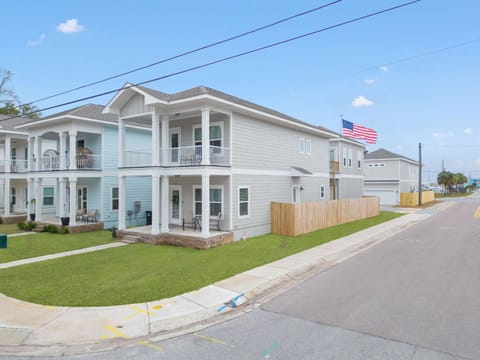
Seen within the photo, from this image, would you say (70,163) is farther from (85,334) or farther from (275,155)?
(85,334)

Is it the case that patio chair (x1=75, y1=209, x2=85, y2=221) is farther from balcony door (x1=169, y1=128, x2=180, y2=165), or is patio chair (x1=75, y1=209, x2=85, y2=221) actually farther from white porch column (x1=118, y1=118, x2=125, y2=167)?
balcony door (x1=169, y1=128, x2=180, y2=165)

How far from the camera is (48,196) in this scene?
25781 millimetres

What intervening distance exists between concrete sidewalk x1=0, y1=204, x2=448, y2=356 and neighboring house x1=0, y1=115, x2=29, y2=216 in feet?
64.2

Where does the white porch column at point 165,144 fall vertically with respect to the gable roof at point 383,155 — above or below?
below

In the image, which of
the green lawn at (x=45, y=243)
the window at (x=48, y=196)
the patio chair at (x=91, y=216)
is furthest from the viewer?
the window at (x=48, y=196)

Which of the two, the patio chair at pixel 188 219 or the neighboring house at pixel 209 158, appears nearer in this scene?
the neighboring house at pixel 209 158

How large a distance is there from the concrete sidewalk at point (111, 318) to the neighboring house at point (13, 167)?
771 inches

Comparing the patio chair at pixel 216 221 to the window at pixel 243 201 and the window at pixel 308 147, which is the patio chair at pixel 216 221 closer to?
the window at pixel 243 201

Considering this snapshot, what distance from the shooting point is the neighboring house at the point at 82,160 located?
20000mm

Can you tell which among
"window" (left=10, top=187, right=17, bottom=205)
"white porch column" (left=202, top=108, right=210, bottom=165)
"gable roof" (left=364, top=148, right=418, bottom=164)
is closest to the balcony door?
"white porch column" (left=202, top=108, right=210, bottom=165)

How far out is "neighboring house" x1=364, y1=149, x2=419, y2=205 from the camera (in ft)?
143

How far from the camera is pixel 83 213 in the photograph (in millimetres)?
21438

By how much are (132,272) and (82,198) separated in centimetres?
1469

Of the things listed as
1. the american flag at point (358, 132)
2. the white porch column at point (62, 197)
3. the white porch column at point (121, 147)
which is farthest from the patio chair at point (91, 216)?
the american flag at point (358, 132)
